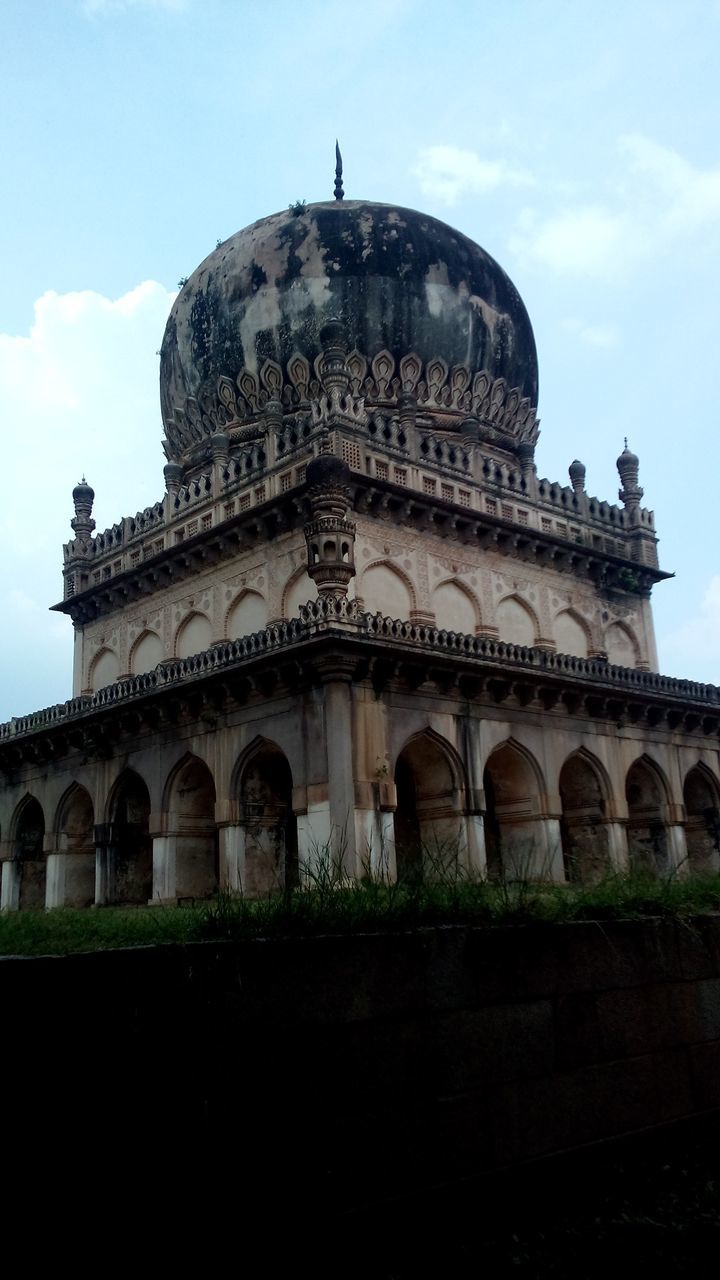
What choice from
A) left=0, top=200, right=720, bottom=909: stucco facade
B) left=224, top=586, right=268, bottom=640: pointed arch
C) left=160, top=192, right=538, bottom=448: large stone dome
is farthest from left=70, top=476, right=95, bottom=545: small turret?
left=224, top=586, right=268, bottom=640: pointed arch

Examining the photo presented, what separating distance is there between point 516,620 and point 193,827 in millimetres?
7211

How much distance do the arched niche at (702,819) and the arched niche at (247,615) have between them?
8.52 m

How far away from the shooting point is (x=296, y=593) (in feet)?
59.5

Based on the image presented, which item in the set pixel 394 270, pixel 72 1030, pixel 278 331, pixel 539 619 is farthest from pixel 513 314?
pixel 72 1030

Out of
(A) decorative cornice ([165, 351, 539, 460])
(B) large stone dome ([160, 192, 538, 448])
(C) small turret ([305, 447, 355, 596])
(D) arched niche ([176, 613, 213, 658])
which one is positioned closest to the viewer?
(C) small turret ([305, 447, 355, 596])

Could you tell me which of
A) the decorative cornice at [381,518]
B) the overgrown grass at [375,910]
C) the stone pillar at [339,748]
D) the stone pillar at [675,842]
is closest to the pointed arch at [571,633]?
the decorative cornice at [381,518]

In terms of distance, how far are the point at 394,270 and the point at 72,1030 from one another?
2005 cm

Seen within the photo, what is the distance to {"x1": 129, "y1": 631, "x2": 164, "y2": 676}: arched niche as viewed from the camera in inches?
837

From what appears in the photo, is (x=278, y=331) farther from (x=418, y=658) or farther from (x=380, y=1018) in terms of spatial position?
(x=380, y=1018)

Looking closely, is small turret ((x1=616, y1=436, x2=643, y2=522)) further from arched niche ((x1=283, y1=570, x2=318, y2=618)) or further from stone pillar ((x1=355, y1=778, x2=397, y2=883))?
stone pillar ((x1=355, y1=778, x2=397, y2=883))

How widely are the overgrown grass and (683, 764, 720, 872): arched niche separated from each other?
48.8 ft

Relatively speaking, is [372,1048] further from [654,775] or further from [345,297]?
[345,297]

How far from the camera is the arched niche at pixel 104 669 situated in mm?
22359

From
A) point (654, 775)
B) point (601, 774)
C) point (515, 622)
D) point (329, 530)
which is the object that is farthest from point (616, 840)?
point (329, 530)
